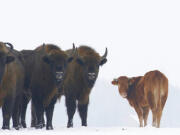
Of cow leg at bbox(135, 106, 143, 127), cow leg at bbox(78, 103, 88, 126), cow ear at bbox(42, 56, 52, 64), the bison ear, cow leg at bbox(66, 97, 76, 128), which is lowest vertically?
cow leg at bbox(135, 106, 143, 127)

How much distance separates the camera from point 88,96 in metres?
17.3

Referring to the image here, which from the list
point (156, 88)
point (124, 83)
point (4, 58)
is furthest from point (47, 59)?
point (124, 83)

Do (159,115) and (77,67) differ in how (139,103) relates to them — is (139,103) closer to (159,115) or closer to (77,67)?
(159,115)

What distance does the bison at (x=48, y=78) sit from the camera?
15.7 meters

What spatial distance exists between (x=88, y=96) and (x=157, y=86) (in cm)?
253

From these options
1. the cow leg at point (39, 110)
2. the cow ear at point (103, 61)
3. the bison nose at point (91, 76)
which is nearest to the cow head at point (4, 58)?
the cow leg at point (39, 110)

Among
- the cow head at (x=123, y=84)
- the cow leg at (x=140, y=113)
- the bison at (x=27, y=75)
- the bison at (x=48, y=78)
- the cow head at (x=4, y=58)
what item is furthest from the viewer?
the cow head at (x=123, y=84)

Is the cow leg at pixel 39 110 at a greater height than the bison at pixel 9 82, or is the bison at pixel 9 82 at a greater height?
the bison at pixel 9 82

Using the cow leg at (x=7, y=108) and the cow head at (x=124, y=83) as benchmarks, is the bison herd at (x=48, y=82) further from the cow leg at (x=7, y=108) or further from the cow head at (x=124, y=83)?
the cow head at (x=124, y=83)

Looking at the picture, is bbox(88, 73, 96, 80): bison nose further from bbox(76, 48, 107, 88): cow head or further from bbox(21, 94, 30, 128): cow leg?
bbox(21, 94, 30, 128): cow leg

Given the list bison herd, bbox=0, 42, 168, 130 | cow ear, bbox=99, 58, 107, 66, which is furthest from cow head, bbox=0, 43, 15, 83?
cow ear, bbox=99, 58, 107, 66

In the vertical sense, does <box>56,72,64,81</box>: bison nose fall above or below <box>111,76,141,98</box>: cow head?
above

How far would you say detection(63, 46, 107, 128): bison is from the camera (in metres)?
16.5

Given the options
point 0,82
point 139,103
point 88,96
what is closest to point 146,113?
point 139,103
